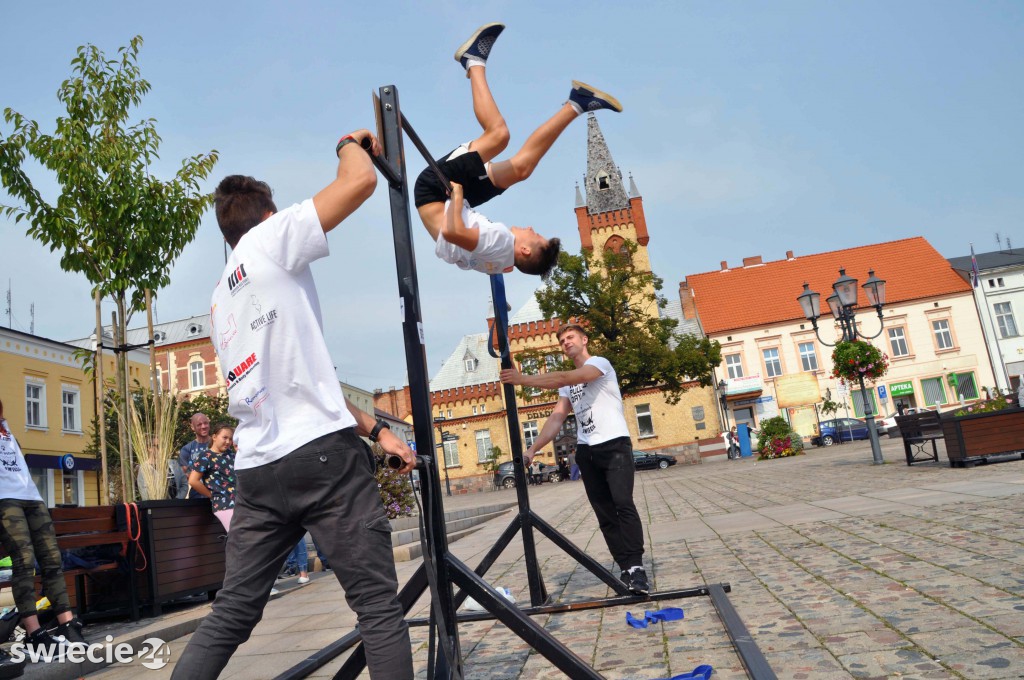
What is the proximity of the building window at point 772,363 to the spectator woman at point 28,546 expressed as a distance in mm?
49389

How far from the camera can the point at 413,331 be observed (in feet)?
10.3

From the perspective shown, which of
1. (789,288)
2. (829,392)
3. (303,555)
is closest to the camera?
(303,555)

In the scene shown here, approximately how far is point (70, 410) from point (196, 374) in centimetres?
2210

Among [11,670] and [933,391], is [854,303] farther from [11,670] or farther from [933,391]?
[933,391]

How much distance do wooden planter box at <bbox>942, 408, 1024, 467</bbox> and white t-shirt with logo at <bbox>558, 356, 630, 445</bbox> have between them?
1005 cm

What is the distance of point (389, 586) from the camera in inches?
89.8

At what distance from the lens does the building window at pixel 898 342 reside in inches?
1961

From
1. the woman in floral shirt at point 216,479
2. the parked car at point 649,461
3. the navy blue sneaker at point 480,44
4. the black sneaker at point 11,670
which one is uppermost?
the navy blue sneaker at point 480,44

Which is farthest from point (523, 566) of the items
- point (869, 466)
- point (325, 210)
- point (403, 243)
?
point (869, 466)

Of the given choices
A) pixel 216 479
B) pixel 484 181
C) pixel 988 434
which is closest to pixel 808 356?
pixel 988 434

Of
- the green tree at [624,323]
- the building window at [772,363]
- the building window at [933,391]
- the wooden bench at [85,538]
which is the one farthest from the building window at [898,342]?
the wooden bench at [85,538]

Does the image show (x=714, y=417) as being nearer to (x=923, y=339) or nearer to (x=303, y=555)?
(x=923, y=339)

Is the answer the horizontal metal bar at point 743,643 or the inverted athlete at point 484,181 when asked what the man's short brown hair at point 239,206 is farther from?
the horizontal metal bar at point 743,643

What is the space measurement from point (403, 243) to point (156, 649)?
3.93m
